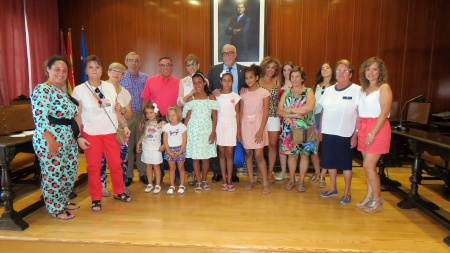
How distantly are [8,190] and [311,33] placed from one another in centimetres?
560

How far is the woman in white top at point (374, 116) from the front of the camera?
2.71 m

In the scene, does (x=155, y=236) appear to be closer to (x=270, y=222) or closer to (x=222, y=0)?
(x=270, y=222)

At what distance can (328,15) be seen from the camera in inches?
235

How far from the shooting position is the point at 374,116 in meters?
2.79

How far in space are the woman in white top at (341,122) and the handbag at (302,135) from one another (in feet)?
0.59

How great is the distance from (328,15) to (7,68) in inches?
233

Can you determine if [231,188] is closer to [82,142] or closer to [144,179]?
[144,179]

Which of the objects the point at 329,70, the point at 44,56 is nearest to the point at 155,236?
the point at 329,70

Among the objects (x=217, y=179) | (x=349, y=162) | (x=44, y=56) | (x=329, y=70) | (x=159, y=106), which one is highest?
(x=44, y=56)

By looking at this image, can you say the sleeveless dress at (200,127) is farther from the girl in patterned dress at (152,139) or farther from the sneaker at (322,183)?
the sneaker at (322,183)

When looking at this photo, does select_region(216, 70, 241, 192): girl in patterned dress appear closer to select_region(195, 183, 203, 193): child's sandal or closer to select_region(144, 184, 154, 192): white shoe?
select_region(195, 183, 203, 193): child's sandal

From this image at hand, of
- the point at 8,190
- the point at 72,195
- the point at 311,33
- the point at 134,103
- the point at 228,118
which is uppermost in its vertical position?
the point at 311,33

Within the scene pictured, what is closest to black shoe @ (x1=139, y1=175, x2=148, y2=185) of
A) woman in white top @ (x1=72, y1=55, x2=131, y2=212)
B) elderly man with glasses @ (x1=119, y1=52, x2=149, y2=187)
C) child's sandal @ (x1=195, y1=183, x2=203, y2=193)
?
elderly man with glasses @ (x1=119, y1=52, x2=149, y2=187)

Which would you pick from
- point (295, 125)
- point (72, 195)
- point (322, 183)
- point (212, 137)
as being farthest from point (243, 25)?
point (72, 195)
